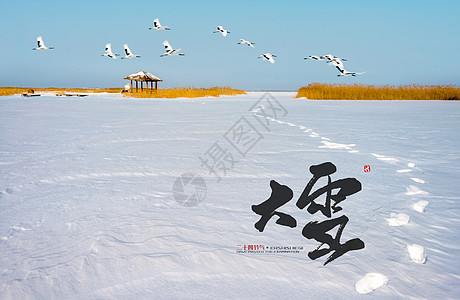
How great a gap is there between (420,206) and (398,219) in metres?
0.31

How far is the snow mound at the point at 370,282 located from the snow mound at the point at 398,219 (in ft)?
1.68

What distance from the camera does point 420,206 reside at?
186 cm

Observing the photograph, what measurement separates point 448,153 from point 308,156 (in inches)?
62.3

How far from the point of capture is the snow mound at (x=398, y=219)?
1616mm

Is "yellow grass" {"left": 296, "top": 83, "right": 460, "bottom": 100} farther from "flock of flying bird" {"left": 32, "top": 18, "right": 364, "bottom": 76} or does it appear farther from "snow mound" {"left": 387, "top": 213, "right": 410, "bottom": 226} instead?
"snow mound" {"left": 387, "top": 213, "right": 410, "bottom": 226}

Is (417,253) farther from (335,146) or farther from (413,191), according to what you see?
(335,146)

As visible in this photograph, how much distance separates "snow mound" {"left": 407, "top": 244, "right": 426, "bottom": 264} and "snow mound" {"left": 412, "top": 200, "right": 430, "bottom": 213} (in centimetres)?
49

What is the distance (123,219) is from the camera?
1.61 metres

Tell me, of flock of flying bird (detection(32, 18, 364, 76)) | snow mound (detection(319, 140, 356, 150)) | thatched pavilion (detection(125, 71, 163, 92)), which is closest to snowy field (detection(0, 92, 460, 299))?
snow mound (detection(319, 140, 356, 150))

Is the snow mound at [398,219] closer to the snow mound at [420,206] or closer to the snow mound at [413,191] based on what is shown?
the snow mound at [420,206]

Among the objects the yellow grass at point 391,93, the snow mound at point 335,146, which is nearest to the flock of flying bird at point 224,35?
the snow mound at point 335,146

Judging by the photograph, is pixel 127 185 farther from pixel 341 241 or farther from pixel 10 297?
pixel 341 241

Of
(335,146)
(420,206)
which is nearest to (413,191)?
(420,206)

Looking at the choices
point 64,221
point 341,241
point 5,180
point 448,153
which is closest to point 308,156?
point 448,153
